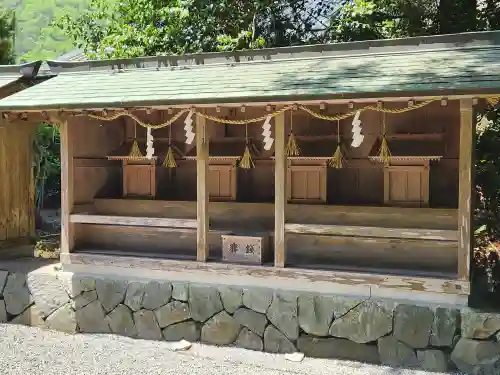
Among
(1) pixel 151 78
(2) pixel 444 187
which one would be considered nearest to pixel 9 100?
(1) pixel 151 78

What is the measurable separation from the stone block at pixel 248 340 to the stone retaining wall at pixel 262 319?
0.04 ft

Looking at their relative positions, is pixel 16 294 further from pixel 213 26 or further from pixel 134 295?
pixel 213 26

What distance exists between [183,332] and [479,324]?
12.6 feet

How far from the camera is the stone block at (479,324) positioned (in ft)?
18.0

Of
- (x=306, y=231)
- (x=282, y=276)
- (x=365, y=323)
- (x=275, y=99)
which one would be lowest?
(x=365, y=323)

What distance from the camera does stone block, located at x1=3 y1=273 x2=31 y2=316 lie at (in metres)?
7.70

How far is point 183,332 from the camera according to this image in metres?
6.92

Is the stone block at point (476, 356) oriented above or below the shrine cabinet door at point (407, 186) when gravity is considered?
below

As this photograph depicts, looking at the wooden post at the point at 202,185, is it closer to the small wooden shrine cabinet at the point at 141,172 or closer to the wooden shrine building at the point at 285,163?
the wooden shrine building at the point at 285,163

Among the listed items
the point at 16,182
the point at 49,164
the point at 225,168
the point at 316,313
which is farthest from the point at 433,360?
the point at 49,164

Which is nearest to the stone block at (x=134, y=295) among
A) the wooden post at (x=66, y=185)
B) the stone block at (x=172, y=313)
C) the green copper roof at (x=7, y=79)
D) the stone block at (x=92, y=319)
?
the stone block at (x=172, y=313)

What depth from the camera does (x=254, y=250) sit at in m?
6.92

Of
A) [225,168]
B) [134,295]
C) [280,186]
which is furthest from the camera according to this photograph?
[225,168]

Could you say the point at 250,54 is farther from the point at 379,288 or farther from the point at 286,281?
the point at 379,288
